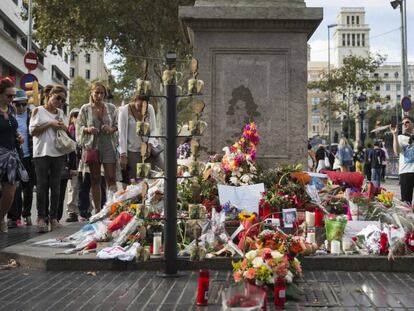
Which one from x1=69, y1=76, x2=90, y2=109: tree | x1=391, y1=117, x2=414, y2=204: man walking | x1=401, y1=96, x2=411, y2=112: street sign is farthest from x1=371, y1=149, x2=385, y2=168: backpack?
x1=69, y1=76, x2=90, y2=109: tree

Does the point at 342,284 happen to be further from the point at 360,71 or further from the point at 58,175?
the point at 360,71

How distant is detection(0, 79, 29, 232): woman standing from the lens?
933 centimetres

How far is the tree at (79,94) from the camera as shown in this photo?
70.9 m

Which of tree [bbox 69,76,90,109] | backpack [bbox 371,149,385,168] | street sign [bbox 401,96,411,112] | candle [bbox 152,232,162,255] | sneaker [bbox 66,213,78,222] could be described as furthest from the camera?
tree [bbox 69,76,90,109]

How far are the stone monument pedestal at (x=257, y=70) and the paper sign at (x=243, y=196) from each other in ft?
3.86

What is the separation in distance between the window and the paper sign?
1736 inches

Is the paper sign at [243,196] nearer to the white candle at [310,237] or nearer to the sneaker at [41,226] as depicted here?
the white candle at [310,237]

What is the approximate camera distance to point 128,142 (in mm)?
9812

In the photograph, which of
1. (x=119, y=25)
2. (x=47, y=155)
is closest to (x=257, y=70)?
(x=47, y=155)

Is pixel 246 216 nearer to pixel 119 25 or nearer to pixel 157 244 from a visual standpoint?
pixel 157 244

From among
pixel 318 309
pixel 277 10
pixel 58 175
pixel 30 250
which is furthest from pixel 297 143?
pixel 318 309

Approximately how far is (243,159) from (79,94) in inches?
2538

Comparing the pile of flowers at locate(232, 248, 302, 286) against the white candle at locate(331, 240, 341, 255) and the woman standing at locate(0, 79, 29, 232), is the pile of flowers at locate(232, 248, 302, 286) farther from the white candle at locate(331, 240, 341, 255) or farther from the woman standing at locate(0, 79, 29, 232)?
the woman standing at locate(0, 79, 29, 232)


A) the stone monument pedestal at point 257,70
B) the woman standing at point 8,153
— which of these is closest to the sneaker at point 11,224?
the woman standing at point 8,153
